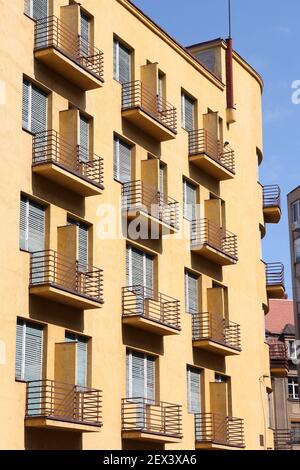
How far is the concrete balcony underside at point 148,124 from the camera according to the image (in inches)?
1254

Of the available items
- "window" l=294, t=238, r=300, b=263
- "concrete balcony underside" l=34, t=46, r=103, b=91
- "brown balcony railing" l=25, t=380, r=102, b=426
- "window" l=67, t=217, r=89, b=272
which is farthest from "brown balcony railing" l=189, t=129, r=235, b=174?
"window" l=294, t=238, r=300, b=263

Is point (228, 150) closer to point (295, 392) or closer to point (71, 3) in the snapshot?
point (71, 3)

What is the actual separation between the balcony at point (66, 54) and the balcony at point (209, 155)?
6.86m

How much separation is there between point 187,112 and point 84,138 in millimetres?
8176

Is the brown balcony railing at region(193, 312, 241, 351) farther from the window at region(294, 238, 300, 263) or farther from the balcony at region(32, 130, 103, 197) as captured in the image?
the window at region(294, 238, 300, 263)

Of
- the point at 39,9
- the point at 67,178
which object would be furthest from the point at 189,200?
the point at 39,9

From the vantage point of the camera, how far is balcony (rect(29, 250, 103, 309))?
26.1 metres

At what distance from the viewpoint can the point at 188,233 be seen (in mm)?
35219

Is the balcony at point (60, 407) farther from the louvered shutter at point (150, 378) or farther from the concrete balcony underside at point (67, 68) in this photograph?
the concrete balcony underside at point (67, 68)

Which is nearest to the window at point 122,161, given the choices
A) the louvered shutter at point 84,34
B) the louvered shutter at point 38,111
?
the louvered shutter at point 84,34

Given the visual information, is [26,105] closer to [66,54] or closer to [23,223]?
[66,54]

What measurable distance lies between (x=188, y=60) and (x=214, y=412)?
1397cm

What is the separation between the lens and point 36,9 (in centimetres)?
2873
